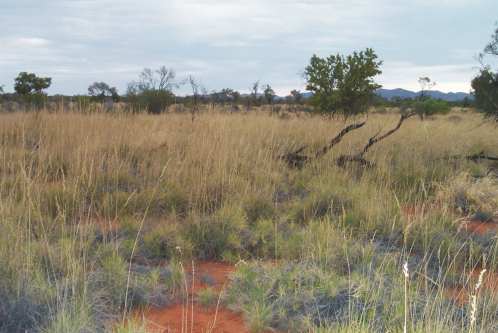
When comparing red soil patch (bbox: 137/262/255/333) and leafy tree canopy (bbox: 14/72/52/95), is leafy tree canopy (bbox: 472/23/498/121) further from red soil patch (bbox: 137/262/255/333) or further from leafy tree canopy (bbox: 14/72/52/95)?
leafy tree canopy (bbox: 14/72/52/95)

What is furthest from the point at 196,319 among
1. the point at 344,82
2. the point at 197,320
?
the point at 344,82

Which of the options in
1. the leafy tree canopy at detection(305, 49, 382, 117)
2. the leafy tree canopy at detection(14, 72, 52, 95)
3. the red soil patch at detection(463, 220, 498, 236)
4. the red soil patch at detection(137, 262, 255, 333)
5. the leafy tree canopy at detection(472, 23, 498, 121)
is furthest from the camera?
the leafy tree canopy at detection(14, 72, 52, 95)

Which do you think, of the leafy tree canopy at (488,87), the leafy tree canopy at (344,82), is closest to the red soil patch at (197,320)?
the leafy tree canopy at (488,87)

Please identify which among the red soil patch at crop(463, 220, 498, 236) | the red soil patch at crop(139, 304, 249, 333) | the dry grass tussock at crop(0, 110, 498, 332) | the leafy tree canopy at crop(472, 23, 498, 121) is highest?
the leafy tree canopy at crop(472, 23, 498, 121)

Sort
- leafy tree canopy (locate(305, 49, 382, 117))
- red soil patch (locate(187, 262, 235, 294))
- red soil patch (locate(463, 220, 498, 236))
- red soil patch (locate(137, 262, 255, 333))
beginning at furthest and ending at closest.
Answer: leafy tree canopy (locate(305, 49, 382, 117))
red soil patch (locate(463, 220, 498, 236))
red soil patch (locate(187, 262, 235, 294))
red soil patch (locate(137, 262, 255, 333))

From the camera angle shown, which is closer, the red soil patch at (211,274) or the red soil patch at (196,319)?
the red soil patch at (196,319)

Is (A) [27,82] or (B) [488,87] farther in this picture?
(A) [27,82]

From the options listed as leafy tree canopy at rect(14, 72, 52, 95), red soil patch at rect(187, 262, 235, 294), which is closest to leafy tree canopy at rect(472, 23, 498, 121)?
red soil patch at rect(187, 262, 235, 294)

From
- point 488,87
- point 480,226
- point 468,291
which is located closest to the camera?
point 468,291

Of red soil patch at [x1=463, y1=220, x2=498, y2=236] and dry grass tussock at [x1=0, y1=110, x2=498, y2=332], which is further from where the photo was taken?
red soil patch at [x1=463, y1=220, x2=498, y2=236]

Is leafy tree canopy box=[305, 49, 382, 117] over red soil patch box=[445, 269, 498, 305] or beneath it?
over

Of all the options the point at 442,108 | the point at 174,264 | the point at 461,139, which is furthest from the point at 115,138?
the point at 442,108

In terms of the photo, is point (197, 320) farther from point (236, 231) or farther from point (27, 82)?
point (27, 82)

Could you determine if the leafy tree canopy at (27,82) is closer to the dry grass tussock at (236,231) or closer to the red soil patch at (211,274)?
the dry grass tussock at (236,231)
